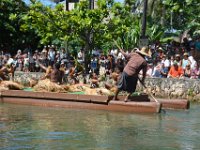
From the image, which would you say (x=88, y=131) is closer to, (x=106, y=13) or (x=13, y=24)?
(x=106, y=13)

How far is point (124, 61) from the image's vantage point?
835 inches

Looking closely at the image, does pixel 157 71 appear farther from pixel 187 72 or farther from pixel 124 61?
pixel 124 61

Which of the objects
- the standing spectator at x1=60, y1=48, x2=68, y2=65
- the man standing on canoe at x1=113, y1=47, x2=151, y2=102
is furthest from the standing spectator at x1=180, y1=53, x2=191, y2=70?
the man standing on canoe at x1=113, y1=47, x2=151, y2=102

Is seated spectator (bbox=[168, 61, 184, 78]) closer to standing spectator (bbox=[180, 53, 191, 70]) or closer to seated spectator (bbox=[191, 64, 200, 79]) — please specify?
standing spectator (bbox=[180, 53, 191, 70])

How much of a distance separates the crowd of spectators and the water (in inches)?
114

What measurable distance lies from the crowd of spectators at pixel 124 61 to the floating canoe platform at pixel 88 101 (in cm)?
199

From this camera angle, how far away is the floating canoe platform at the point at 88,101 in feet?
44.2

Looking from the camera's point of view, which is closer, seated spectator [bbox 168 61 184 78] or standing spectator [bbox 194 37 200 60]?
seated spectator [bbox 168 61 184 78]

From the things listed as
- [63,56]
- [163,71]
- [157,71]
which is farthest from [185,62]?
[63,56]

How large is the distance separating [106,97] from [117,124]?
1.79 meters

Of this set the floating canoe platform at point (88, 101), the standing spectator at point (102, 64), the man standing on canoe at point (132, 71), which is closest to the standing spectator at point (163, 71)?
the standing spectator at point (102, 64)

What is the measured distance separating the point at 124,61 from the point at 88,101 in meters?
7.52

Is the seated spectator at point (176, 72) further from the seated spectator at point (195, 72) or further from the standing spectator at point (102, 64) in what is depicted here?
the standing spectator at point (102, 64)

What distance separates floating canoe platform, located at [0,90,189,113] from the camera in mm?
13475
